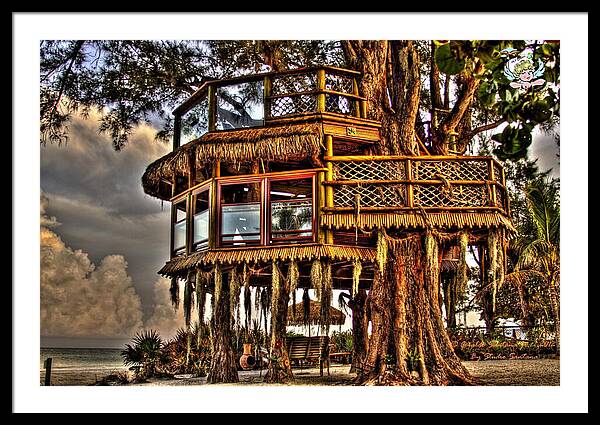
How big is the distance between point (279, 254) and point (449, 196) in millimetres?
2651

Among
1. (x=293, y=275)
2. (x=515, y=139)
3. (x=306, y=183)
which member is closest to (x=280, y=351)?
(x=293, y=275)

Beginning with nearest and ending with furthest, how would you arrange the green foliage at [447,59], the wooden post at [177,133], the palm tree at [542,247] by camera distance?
the green foliage at [447,59], the wooden post at [177,133], the palm tree at [542,247]

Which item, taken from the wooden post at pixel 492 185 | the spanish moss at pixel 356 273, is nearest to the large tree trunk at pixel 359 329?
the spanish moss at pixel 356 273

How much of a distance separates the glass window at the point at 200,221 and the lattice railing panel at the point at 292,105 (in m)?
1.67

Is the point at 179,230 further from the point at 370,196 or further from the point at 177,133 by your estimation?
the point at 370,196

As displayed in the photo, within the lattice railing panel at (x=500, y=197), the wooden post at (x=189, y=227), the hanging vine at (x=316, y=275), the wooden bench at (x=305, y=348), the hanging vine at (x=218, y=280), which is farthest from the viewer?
the wooden bench at (x=305, y=348)

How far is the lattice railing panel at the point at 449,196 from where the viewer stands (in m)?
10.9

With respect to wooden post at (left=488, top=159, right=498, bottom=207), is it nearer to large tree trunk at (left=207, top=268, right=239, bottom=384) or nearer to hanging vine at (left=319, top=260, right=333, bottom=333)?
hanging vine at (left=319, top=260, right=333, bottom=333)

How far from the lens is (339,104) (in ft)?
38.6

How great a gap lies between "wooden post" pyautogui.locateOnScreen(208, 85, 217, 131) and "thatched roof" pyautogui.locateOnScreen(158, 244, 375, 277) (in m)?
1.97

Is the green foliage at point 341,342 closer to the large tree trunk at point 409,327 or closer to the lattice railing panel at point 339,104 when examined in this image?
the large tree trunk at point 409,327

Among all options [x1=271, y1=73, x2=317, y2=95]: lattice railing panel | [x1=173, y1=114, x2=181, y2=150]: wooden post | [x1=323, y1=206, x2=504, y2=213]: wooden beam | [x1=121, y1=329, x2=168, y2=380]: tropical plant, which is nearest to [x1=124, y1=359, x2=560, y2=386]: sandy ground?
[x1=121, y1=329, x2=168, y2=380]: tropical plant
